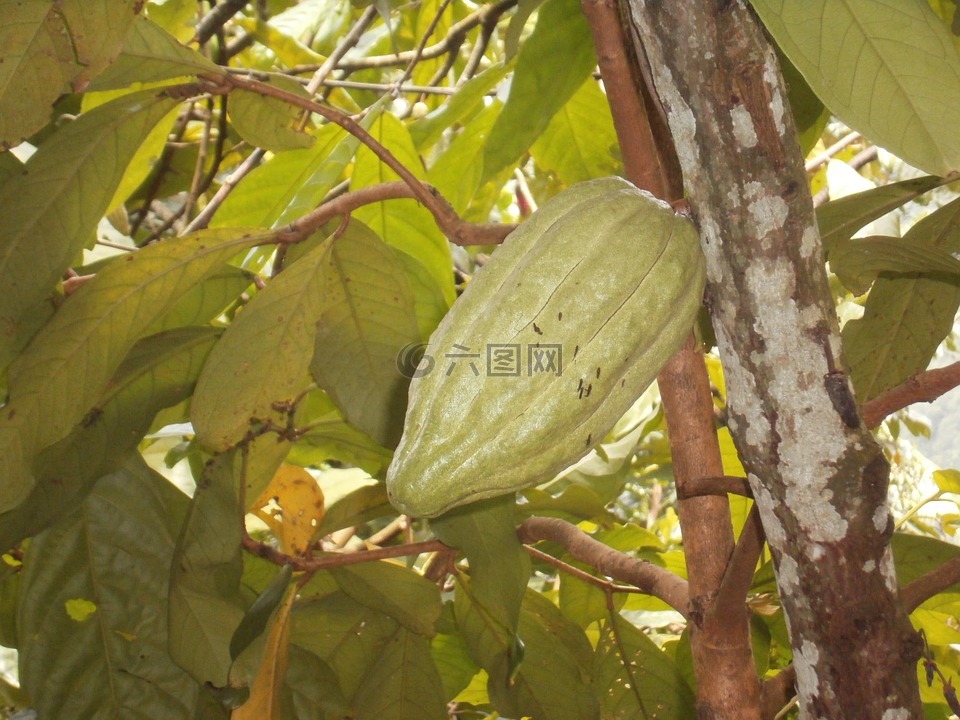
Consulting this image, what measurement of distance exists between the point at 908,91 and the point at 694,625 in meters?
0.43

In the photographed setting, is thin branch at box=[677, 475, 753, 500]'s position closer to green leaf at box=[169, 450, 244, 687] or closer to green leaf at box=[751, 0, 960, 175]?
green leaf at box=[751, 0, 960, 175]

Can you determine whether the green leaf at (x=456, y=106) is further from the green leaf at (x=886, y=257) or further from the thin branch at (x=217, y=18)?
the thin branch at (x=217, y=18)

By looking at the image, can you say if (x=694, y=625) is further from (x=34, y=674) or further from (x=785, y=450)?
(x=34, y=674)

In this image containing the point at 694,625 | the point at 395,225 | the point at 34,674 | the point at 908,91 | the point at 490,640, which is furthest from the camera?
the point at 395,225

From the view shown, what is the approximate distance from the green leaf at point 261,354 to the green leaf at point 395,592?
10.4 inches

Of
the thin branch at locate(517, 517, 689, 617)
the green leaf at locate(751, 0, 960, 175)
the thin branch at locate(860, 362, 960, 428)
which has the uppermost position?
the green leaf at locate(751, 0, 960, 175)

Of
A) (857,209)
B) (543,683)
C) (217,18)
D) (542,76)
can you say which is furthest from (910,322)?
(217,18)

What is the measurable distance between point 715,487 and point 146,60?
59 centimetres

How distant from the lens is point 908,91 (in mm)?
536

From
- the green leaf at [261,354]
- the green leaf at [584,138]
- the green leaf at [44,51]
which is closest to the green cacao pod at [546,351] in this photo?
the green leaf at [261,354]

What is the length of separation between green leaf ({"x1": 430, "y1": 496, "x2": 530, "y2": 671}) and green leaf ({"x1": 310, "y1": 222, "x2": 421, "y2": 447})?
0.10 meters

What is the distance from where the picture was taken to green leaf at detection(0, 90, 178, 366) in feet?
2.40

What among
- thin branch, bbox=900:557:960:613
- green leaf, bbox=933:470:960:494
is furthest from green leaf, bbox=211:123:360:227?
green leaf, bbox=933:470:960:494

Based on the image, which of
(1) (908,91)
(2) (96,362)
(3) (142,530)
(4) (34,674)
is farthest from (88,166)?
(1) (908,91)
